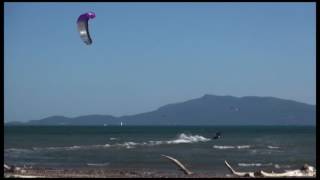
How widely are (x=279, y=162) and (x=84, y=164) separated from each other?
8597 millimetres

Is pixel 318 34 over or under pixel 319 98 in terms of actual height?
over

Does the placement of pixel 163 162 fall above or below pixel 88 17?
below

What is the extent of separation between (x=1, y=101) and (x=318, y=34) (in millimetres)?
4723

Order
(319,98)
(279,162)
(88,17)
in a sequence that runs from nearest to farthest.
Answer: (319,98), (88,17), (279,162)

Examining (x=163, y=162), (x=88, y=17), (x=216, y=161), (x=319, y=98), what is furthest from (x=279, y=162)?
(x=319, y=98)

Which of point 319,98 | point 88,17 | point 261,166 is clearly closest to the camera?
point 319,98

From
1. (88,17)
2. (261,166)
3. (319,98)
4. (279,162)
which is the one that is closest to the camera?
(319,98)

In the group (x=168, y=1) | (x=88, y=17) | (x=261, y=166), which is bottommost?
(x=261, y=166)

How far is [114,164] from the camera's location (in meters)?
28.1

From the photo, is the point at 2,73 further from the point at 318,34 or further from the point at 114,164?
the point at 114,164

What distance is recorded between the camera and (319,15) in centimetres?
957

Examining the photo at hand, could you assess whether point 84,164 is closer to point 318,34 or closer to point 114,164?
point 114,164

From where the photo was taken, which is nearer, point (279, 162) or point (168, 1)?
point (168, 1)

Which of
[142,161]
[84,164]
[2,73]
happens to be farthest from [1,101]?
[142,161]
